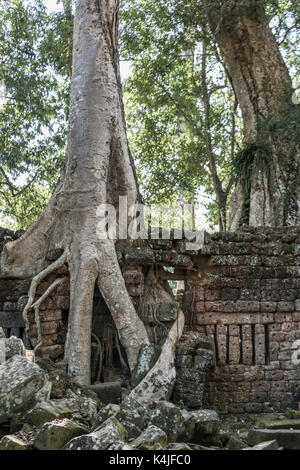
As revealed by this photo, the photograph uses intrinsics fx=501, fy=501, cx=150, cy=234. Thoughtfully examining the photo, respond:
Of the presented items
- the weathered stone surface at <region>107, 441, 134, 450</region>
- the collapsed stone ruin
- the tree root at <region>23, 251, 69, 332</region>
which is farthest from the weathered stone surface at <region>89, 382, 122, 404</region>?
the weathered stone surface at <region>107, 441, 134, 450</region>

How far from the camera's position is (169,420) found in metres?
3.06

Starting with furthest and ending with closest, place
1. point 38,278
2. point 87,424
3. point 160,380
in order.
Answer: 1. point 38,278
2. point 160,380
3. point 87,424

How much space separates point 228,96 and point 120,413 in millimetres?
10301

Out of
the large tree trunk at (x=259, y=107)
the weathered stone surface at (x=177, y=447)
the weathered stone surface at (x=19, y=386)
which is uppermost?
the large tree trunk at (x=259, y=107)

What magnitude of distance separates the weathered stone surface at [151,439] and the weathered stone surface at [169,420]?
21 cm

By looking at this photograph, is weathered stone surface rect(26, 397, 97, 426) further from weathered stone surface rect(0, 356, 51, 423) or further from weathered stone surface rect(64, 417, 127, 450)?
weathered stone surface rect(64, 417, 127, 450)

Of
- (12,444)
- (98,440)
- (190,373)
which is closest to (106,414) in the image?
(98,440)

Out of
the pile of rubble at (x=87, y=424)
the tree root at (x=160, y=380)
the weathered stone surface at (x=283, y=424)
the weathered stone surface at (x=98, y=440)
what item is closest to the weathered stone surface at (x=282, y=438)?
the pile of rubble at (x=87, y=424)

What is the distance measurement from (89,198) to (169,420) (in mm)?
2882

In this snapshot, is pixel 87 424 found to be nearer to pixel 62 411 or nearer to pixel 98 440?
pixel 62 411

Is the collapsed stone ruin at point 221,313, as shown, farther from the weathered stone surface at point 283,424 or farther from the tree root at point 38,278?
the weathered stone surface at point 283,424

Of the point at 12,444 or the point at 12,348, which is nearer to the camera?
the point at 12,444

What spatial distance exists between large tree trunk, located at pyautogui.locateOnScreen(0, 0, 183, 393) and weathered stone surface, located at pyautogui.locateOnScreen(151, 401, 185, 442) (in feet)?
5.14

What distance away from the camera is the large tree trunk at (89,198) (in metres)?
5.02
